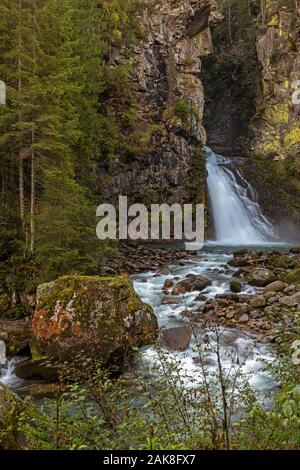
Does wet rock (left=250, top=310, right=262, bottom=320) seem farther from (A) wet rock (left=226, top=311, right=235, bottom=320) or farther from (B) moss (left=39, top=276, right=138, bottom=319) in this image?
(B) moss (left=39, top=276, right=138, bottom=319)

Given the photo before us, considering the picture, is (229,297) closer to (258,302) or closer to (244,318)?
(258,302)

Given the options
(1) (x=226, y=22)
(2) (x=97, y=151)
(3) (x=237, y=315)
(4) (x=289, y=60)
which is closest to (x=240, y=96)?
(4) (x=289, y=60)

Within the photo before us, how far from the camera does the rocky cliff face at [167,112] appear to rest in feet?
74.0

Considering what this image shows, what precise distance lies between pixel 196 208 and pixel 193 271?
9.07m

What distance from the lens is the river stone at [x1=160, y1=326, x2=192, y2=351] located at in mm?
8352

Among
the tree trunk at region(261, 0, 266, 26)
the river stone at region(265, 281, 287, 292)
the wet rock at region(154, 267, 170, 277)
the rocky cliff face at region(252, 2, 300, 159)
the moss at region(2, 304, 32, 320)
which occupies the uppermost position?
the tree trunk at region(261, 0, 266, 26)

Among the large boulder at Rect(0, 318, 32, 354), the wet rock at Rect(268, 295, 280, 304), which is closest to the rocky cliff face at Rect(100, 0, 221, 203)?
the wet rock at Rect(268, 295, 280, 304)

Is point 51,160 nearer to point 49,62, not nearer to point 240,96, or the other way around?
point 49,62

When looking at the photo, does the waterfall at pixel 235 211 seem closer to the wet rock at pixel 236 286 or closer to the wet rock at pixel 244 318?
the wet rock at pixel 236 286

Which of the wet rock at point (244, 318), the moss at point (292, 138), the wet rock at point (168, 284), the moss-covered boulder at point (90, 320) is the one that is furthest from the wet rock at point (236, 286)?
the moss at point (292, 138)

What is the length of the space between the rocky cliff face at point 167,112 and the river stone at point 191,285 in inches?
373

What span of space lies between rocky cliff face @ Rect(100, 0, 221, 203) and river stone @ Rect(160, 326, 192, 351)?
13.5 m

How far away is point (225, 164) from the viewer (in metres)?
26.7

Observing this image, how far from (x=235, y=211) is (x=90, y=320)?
17611 mm
